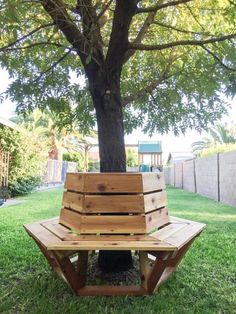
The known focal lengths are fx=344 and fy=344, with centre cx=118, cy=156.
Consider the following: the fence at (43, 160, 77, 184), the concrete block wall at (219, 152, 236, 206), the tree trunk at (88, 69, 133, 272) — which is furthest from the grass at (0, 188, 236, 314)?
the fence at (43, 160, 77, 184)

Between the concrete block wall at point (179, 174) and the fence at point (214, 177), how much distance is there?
0.69 metres

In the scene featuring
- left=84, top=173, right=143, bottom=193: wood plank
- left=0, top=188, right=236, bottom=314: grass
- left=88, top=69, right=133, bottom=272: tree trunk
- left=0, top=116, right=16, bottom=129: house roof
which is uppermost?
left=0, top=116, right=16, bottom=129: house roof

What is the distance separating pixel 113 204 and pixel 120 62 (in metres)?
1.37

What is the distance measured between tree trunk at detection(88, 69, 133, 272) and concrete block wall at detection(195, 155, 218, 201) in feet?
28.7

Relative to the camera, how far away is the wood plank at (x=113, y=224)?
2.65 m

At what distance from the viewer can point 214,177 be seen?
11.8 metres

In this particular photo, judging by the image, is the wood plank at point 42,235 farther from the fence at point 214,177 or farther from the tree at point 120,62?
the fence at point 214,177

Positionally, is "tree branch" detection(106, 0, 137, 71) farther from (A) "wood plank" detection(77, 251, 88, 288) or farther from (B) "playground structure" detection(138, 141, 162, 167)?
(B) "playground structure" detection(138, 141, 162, 167)

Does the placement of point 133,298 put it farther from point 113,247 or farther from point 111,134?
point 111,134

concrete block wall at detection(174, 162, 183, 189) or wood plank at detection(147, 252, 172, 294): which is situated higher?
concrete block wall at detection(174, 162, 183, 189)

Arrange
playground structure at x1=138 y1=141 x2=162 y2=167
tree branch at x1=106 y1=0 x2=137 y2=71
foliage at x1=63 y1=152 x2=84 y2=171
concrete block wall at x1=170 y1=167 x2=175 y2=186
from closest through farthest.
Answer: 1. tree branch at x1=106 y1=0 x2=137 y2=71
2. concrete block wall at x1=170 y1=167 x2=175 y2=186
3. playground structure at x1=138 y1=141 x2=162 y2=167
4. foliage at x1=63 y1=152 x2=84 y2=171

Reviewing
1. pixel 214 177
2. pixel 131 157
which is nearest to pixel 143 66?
pixel 214 177

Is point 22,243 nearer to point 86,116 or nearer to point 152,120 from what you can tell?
point 86,116

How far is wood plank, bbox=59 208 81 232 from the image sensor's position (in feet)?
8.89
